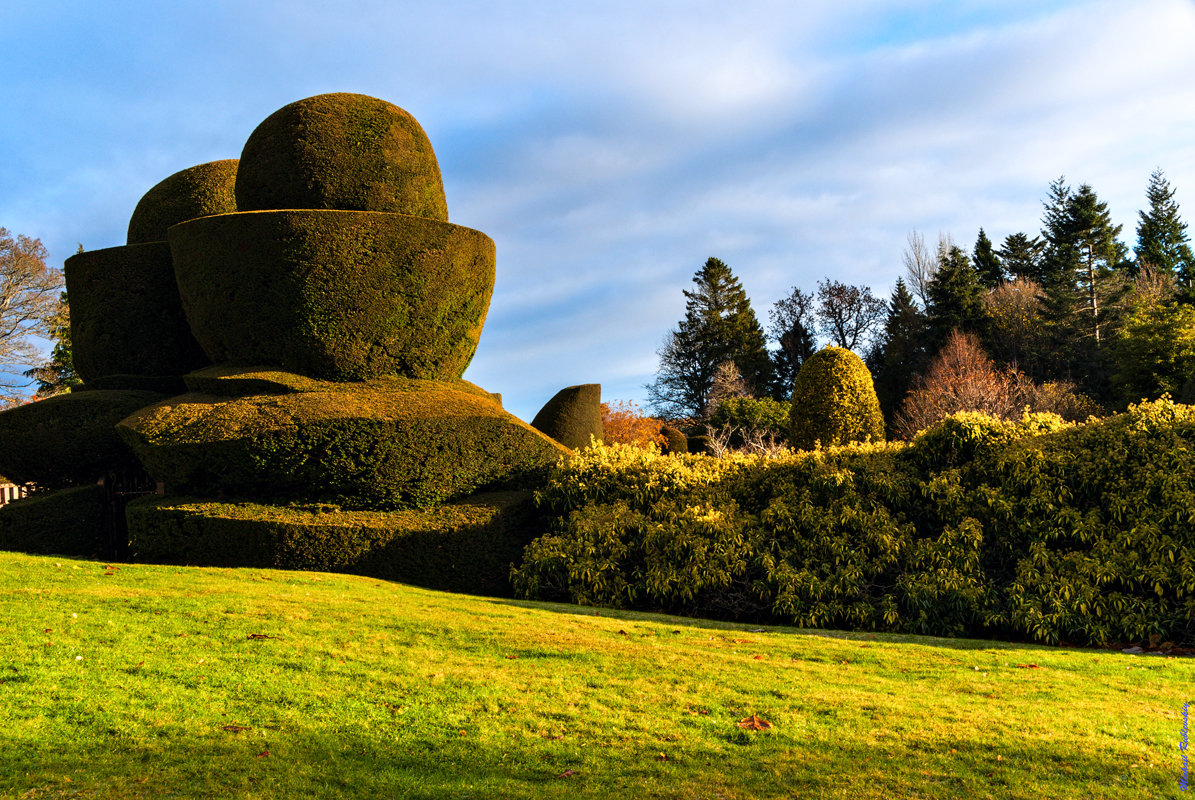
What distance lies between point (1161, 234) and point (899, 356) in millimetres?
23043

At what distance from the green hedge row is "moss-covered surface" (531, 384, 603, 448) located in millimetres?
5662

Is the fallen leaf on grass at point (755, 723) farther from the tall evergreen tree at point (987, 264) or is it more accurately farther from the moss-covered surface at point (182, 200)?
the tall evergreen tree at point (987, 264)

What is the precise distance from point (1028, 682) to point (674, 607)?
4.66m

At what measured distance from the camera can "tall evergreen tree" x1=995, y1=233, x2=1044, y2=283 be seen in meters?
52.5

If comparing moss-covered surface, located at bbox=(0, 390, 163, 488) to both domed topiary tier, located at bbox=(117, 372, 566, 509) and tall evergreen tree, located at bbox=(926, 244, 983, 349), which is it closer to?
domed topiary tier, located at bbox=(117, 372, 566, 509)

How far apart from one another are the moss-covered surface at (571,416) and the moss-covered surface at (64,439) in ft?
26.3

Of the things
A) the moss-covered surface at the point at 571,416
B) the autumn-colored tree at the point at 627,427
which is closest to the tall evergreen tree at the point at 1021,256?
the autumn-colored tree at the point at 627,427

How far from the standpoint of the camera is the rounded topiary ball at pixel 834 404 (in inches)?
713

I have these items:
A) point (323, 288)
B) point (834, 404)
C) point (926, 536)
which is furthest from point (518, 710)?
point (834, 404)

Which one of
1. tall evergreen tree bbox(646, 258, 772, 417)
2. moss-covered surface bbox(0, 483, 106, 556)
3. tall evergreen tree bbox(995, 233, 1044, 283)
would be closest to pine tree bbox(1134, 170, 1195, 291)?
tall evergreen tree bbox(995, 233, 1044, 283)

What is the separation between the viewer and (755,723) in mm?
5016

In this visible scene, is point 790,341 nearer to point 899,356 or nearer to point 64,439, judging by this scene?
point 899,356

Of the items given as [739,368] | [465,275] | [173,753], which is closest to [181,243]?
[465,275]

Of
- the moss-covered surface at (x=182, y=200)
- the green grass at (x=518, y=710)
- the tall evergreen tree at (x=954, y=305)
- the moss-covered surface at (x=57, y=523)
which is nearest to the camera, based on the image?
the green grass at (x=518, y=710)
